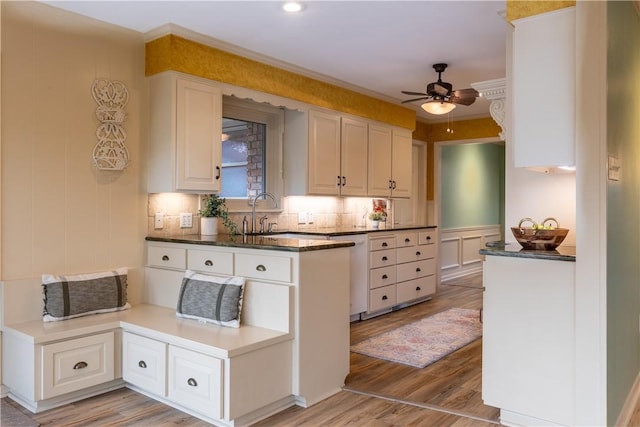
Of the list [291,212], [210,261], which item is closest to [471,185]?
[291,212]

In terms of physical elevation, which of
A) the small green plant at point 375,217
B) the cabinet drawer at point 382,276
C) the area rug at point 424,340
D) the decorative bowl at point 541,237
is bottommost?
the area rug at point 424,340

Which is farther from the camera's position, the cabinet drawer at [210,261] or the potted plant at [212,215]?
the potted plant at [212,215]

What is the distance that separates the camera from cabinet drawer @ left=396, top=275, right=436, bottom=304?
550 centimetres

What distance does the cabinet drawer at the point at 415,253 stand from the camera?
5480mm

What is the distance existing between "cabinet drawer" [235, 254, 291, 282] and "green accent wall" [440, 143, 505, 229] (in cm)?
510

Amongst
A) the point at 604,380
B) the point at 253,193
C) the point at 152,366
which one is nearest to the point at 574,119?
the point at 604,380

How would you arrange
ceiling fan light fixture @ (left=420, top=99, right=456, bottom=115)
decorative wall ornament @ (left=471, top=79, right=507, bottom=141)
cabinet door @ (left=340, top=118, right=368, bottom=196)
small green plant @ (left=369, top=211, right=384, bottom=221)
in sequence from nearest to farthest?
decorative wall ornament @ (left=471, top=79, right=507, bottom=141) < ceiling fan light fixture @ (left=420, top=99, right=456, bottom=115) < cabinet door @ (left=340, top=118, right=368, bottom=196) < small green plant @ (left=369, top=211, right=384, bottom=221)

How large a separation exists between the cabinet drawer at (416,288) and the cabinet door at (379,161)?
1104 mm

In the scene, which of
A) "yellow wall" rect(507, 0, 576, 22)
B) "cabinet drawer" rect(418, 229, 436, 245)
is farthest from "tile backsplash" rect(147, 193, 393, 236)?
"yellow wall" rect(507, 0, 576, 22)

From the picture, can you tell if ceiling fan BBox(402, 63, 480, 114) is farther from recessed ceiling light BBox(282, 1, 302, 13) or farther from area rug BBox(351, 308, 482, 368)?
area rug BBox(351, 308, 482, 368)

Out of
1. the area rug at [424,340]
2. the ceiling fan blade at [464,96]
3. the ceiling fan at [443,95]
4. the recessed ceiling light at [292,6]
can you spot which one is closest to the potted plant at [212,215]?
the area rug at [424,340]

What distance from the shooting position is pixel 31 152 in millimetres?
3111

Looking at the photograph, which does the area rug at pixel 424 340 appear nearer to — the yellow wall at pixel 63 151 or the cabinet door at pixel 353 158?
the cabinet door at pixel 353 158

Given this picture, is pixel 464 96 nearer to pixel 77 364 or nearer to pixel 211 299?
pixel 211 299
